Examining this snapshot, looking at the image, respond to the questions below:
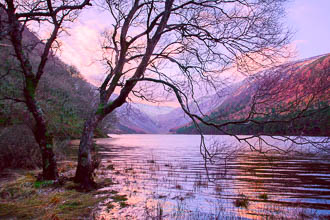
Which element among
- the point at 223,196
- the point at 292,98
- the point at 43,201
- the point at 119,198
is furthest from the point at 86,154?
the point at 292,98

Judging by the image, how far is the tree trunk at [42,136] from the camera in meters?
10.3

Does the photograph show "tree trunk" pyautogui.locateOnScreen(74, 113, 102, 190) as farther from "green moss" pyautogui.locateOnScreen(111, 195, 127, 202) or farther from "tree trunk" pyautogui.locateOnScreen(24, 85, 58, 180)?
"green moss" pyautogui.locateOnScreen(111, 195, 127, 202)

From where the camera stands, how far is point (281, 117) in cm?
779

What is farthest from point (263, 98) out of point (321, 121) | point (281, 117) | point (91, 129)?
point (91, 129)

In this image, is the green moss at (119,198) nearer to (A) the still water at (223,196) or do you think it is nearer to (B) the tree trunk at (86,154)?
(A) the still water at (223,196)

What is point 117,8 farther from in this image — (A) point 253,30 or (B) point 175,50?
(A) point 253,30

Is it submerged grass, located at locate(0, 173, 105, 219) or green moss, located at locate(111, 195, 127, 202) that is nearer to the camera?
submerged grass, located at locate(0, 173, 105, 219)

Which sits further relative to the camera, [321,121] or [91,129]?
[91,129]

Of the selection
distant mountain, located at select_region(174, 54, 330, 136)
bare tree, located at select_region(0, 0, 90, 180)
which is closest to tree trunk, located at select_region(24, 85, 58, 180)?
bare tree, located at select_region(0, 0, 90, 180)

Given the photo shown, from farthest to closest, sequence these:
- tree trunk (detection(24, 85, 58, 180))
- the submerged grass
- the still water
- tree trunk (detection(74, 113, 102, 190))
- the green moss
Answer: tree trunk (detection(74, 113, 102, 190)), tree trunk (detection(24, 85, 58, 180)), the green moss, the still water, the submerged grass

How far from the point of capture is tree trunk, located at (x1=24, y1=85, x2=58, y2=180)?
33.9 feet

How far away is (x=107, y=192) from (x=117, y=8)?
784 cm

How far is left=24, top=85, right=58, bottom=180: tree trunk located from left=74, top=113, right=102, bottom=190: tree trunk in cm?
110

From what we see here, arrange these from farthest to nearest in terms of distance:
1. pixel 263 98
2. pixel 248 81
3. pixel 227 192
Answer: pixel 227 192, pixel 248 81, pixel 263 98
